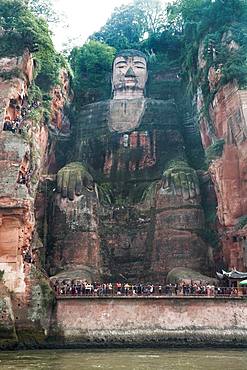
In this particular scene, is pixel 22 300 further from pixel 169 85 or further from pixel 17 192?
pixel 169 85

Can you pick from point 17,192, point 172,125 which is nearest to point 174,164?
point 172,125

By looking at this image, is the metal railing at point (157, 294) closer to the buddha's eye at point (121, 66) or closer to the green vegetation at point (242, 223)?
the green vegetation at point (242, 223)

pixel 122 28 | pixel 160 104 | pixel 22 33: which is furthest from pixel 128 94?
pixel 122 28

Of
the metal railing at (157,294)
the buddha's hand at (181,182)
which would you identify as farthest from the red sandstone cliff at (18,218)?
the buddha's hand at (181,182)

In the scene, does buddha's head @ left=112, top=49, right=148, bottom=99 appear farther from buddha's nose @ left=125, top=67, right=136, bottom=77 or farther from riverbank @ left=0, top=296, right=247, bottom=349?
riverbank @ left=0, top=296, right=247, bottom=349

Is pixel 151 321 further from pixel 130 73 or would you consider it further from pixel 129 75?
pixel 130 73

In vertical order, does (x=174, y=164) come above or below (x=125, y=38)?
below

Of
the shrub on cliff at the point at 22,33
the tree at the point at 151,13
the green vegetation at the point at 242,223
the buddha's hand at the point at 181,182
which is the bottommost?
the green vegetation at the point at 242,223
